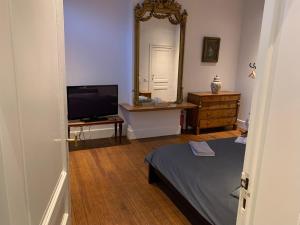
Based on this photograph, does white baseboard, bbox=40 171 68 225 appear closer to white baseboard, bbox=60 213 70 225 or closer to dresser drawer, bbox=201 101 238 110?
white baseboard, bbox=60 213 70 225

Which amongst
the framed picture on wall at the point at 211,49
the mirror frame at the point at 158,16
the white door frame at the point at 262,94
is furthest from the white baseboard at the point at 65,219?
the framed picture on wall at the point at 211,49

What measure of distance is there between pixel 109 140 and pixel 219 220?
3010 mm

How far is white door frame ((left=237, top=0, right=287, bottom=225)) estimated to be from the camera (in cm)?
85

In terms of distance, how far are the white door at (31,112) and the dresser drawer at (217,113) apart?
4.00 metres

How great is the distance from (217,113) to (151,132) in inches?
59.0

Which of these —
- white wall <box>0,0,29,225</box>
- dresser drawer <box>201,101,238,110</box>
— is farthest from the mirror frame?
white wall <box>0,0,29,225</box>

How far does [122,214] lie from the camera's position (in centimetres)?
243

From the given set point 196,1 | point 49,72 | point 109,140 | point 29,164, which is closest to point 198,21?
point 196,1

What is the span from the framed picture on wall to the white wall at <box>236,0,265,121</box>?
2.17 feet

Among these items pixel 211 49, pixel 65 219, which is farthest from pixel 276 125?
pixel 211 49

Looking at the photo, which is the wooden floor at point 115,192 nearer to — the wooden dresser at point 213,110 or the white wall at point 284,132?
the wooden dresser at point 213,110

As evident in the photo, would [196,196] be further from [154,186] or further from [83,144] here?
[83,144]

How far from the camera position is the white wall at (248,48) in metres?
5.04

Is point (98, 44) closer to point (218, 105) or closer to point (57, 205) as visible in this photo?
point (218, 105)
